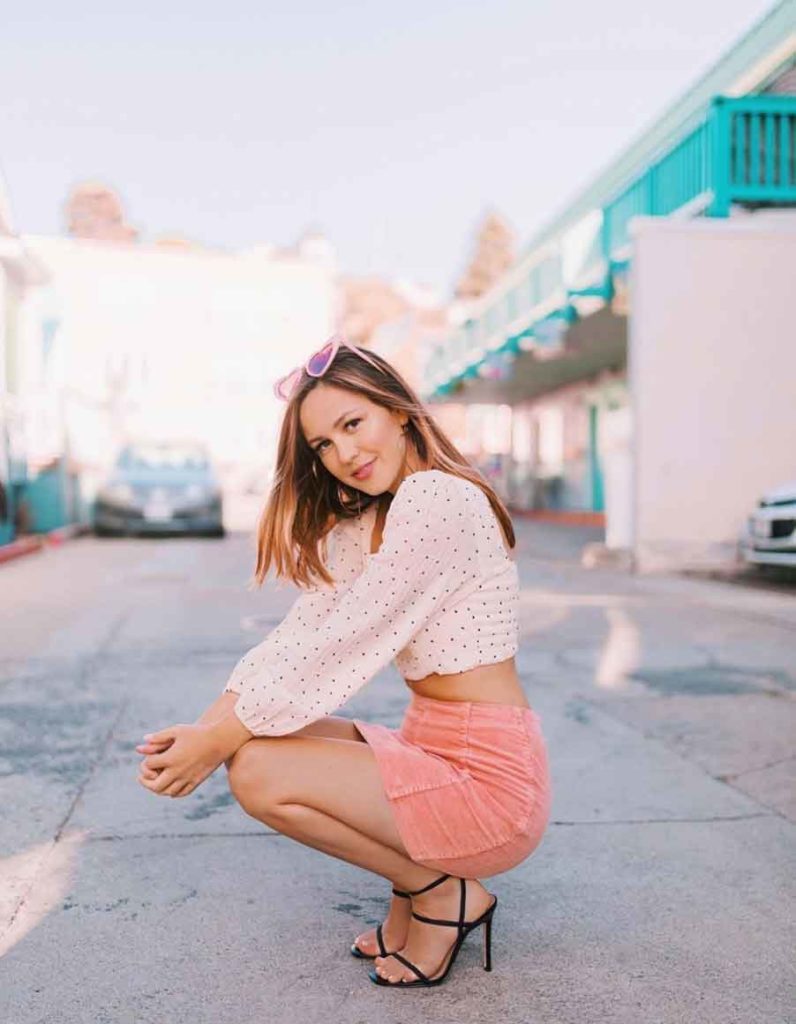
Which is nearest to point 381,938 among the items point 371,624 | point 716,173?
point 371,624

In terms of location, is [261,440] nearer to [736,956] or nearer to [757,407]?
[757,407]

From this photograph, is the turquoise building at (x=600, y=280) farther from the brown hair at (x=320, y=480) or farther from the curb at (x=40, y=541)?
the brown hair at (x=320, y=480)

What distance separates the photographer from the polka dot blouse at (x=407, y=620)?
213cm

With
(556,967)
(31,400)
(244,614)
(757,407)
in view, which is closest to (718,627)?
(244,614)

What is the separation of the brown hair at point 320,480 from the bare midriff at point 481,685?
0.32 meters

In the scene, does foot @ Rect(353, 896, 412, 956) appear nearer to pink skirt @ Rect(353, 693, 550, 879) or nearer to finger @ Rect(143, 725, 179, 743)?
pink skirt @ Rect(353, 693, 550, 879)

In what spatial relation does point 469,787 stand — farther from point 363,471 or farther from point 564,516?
point 564,516

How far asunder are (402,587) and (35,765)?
214 centimetres

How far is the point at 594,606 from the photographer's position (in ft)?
27.1

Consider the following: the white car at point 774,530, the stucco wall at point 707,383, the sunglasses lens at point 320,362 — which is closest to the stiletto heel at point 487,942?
the sunglasses lens at point 320,362

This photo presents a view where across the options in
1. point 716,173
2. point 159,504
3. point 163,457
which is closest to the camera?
point 716,173

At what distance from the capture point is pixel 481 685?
224 cm

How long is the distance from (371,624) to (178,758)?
44 cm

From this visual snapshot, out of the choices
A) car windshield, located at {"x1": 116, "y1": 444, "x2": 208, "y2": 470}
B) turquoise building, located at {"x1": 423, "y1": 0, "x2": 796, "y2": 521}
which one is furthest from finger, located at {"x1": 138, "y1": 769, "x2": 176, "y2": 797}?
car windshield, located at {"x1": 116, "y1": 444, "x2": 208, "y2": 470}
